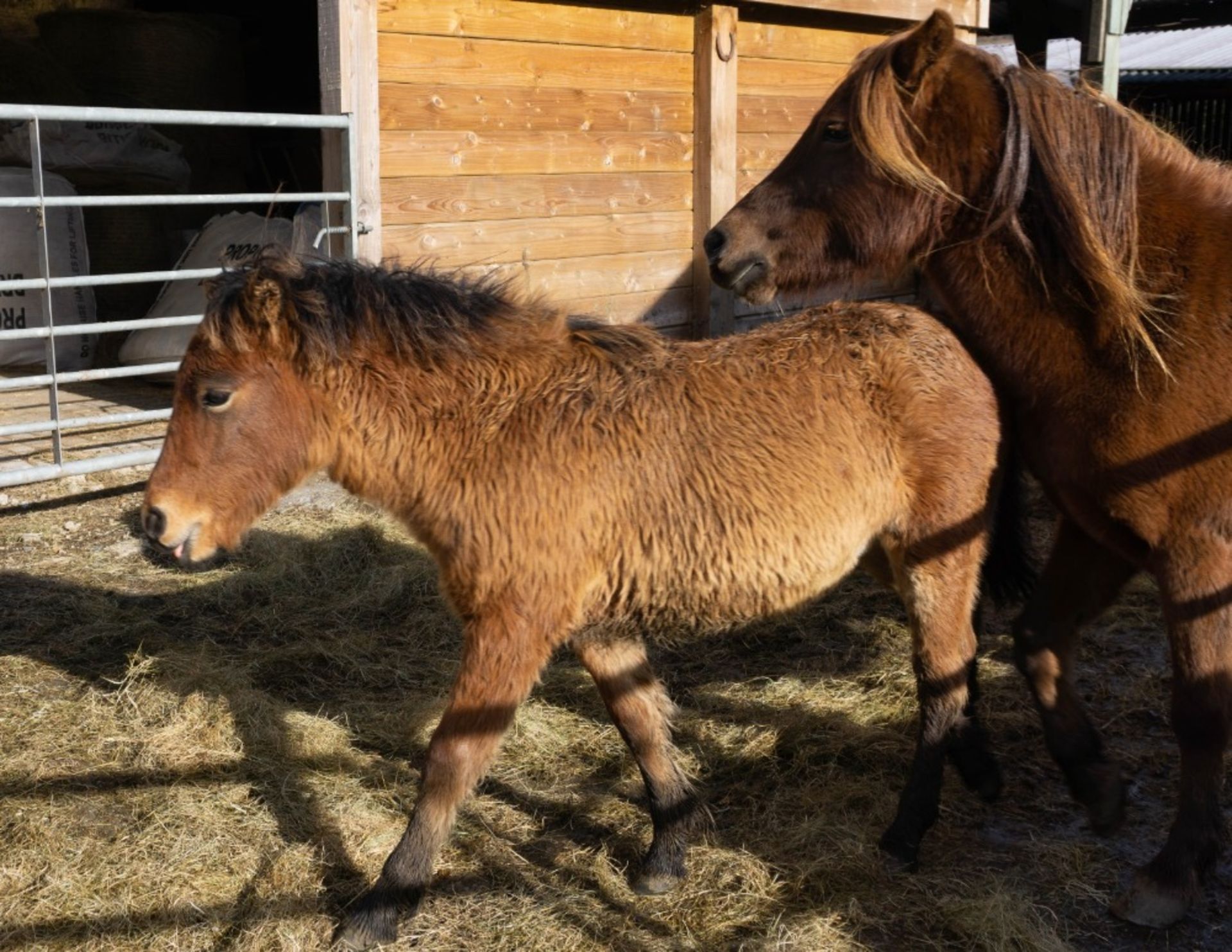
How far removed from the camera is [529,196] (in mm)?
6703

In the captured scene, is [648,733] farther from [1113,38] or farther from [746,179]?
[1113,38]

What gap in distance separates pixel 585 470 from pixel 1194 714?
5.73ft

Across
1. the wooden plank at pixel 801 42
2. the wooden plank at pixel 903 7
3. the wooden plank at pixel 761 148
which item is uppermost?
the wooden plank at pixel 903 7

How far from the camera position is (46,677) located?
4.52 m

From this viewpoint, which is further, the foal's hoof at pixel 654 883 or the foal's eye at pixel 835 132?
the foal's eye at pixel 835 132

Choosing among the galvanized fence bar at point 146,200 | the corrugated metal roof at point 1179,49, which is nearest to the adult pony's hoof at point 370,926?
the galvanized fence bar at point 146,200

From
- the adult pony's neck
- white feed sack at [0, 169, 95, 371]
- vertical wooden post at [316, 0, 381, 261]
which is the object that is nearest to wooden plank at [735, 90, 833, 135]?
vertical wooden post at [316, 0, 381, 261]

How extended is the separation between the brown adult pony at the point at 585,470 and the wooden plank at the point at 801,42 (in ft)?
16.5

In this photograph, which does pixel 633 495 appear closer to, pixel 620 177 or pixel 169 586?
pixel 169 586

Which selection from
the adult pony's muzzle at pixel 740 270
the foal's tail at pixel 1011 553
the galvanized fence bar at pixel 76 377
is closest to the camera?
the adult pony's muzzle at pixel 740 270

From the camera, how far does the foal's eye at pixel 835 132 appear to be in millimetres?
3607

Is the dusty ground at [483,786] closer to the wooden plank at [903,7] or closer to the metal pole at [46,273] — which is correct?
the metal pole at [46,273]

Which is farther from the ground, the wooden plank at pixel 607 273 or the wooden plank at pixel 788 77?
the wooden plank at pixel 788 77

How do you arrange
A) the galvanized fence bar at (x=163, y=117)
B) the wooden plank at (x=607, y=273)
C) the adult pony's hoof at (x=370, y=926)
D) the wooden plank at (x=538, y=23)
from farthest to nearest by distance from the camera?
the wooden plank at (x=607, y=273), the wooden plank at (x=538, y=23), the galvanized fence bar at (x=163, y=117), the adult pony's hoof at (x=370, y=926)
